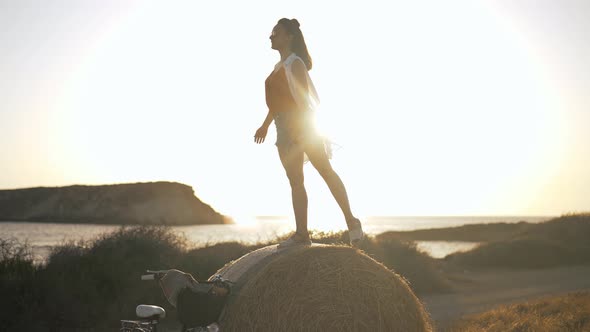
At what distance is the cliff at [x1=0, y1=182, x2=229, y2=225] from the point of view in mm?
87188

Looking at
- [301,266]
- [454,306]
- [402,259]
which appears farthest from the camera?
[402,259]

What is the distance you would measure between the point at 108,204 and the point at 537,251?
3048 inches

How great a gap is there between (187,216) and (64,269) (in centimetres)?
7667

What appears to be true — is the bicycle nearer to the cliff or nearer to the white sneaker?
the white sneaker

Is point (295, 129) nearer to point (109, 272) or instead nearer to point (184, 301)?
point (184, 301)

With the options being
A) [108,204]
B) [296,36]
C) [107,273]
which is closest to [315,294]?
[296,36]

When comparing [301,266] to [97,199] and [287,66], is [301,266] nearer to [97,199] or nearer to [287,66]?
[287,66]

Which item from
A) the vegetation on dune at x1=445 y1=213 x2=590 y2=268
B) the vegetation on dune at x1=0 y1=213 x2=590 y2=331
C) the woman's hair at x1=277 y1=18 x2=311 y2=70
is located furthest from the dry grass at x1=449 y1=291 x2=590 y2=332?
the vegetation on dune at x1=445 y1=213 x2=590 y2=268

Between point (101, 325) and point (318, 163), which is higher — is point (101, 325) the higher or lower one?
the lower one

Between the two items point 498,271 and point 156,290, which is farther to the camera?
point 498,271

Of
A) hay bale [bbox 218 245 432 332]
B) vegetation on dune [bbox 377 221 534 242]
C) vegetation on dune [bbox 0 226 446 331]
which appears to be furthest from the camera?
vegetation on dune [bbox 377 221 534 242]

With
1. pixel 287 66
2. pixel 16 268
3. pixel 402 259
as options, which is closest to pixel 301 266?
pixel 287 66

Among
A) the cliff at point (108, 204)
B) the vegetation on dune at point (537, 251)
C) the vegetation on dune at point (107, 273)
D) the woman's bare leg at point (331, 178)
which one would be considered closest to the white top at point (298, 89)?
the woman's bare leg at point (331, 178)

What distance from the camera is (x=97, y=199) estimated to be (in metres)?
91.0
